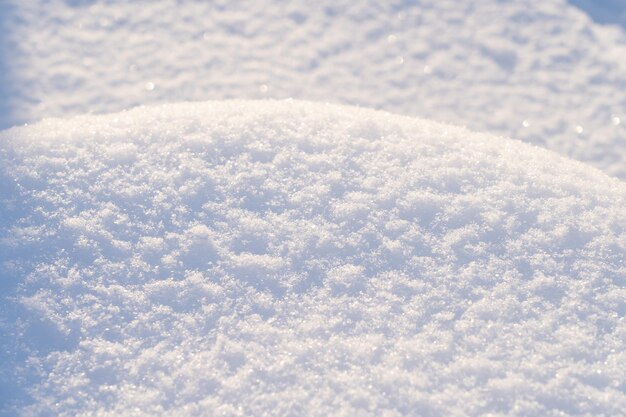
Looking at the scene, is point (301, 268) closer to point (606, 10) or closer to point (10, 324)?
point (10, 324)

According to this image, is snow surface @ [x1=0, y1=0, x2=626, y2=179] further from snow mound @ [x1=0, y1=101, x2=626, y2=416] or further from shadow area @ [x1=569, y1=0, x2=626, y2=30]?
snow mound @ [x1=0, y1=101, x2=626, y2=416]

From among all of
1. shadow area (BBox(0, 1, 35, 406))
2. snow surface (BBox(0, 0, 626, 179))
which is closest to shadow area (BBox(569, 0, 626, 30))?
snow surface (BBox(0, 0, 626, 179))

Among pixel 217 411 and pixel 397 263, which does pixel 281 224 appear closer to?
pixel 397 263

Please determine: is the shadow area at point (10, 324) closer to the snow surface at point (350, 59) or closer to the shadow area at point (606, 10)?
the snow surface at point (350, 59)

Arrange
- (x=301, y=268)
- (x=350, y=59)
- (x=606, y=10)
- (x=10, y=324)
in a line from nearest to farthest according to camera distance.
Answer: (x=10, y=324), (x=301, y=268), (x=350, y=59), (x=606, y=10)

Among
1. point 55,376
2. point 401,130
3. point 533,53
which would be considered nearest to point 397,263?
point 401,130

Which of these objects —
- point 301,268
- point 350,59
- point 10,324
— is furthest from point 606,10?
point 10,324
